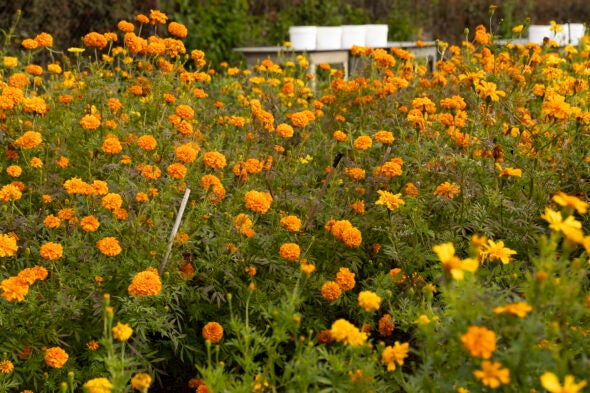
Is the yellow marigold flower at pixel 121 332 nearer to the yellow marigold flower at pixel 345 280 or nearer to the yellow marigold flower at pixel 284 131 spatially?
the yellow marigold flower at pixel 345 280

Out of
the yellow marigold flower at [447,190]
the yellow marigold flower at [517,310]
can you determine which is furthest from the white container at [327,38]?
the yellow marigold flower at [517,310]

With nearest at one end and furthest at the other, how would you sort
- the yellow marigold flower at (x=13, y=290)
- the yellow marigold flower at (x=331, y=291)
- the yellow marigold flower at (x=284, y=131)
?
the yellow marigold flower at (x=13, y=290)
the yellow marigold flower at (x=331, y=291)
the yellow marigold flower at (x=284, y=131)

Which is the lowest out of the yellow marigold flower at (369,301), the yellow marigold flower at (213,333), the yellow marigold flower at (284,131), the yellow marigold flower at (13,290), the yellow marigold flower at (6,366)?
the yellow marigold flower at (6,366)

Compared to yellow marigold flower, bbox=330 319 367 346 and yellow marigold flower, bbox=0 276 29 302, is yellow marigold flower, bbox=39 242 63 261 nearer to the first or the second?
yellow marigold flower, bbox=0 276 29 302

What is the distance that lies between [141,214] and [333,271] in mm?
730

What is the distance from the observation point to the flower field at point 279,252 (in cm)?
160

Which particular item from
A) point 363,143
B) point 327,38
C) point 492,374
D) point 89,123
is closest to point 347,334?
point 492,374

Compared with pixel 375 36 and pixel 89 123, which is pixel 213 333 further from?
pixel 375 36

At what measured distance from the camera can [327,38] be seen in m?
6.86

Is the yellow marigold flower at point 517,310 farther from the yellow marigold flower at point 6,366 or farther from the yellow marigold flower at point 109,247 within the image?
the yellow marigold flower at point 6,366

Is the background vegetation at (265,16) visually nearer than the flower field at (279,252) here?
No

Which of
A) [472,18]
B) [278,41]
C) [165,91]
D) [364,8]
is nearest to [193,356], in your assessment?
[165,91]

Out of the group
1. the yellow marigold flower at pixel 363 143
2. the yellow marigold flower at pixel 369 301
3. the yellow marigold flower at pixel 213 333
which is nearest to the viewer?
the yellow marigold flower at pixel 369 301

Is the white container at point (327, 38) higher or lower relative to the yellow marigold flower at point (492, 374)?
higher
